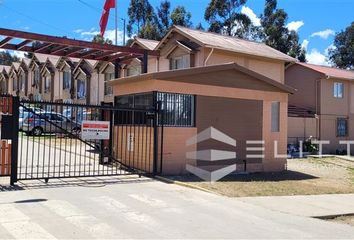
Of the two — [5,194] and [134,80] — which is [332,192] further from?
[5,194]

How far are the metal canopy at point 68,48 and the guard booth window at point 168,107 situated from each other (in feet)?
13.3

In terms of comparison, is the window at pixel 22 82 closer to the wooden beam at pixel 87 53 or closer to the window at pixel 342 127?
the window at pixel 342 127

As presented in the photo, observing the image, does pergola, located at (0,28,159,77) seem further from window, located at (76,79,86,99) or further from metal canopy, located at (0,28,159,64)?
window, located at (76,79,86,99)

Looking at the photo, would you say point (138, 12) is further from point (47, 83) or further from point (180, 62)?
point (180, 62)

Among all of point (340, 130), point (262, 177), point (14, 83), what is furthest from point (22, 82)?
point (262, 177)

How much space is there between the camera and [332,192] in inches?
564

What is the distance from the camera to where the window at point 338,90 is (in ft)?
115

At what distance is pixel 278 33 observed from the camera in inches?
2068

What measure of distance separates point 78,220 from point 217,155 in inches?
355

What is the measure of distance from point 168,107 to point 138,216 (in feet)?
23.0

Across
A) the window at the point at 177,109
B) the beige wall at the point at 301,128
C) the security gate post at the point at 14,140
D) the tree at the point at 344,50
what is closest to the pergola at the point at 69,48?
the window at the point at 177,109

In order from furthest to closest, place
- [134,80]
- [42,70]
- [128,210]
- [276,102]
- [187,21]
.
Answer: [187,21]
[42,70]
[276,102]
[134,80]
[128,210]

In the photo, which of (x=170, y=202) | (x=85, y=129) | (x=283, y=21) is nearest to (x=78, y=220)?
(x=170, y=202)

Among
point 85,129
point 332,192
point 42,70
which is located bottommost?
point 332,192
